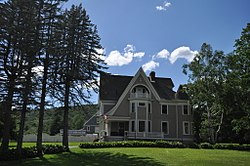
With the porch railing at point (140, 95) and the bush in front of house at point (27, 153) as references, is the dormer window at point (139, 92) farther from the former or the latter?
the bush in front of house at point (27, 153)

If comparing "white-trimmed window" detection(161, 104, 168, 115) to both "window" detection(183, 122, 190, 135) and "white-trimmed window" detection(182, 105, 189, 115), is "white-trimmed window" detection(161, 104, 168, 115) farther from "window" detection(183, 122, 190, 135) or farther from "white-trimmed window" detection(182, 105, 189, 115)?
"window" detection(183, 122, 190, 135)

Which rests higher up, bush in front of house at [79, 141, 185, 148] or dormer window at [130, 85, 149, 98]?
dormer window at [130, 85, 149, 98]

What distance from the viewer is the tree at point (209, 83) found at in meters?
33.4

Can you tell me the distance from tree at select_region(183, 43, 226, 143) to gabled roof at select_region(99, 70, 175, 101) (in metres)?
3.89

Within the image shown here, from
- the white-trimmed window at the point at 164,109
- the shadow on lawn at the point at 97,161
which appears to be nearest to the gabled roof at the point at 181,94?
the white-trimmed window at the point at 164,109

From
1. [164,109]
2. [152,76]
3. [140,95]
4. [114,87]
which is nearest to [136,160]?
[140,95]

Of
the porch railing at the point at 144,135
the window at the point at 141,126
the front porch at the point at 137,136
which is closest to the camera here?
the front porch at the point at 137,136

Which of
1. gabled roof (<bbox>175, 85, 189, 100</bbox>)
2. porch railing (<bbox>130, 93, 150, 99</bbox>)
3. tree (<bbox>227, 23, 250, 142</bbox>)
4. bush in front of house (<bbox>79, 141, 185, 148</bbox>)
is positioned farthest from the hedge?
gabled roof (<bbox>175, 85, 189, 100</bbox>)

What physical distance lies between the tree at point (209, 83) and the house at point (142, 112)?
259 cm

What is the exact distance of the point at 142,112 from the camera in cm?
3547

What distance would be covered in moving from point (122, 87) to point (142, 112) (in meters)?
5.39

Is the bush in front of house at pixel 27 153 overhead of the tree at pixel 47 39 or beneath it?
beneath

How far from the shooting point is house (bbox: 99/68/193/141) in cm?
Answer: 3438

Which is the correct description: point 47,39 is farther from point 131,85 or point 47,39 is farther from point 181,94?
point 181,94
